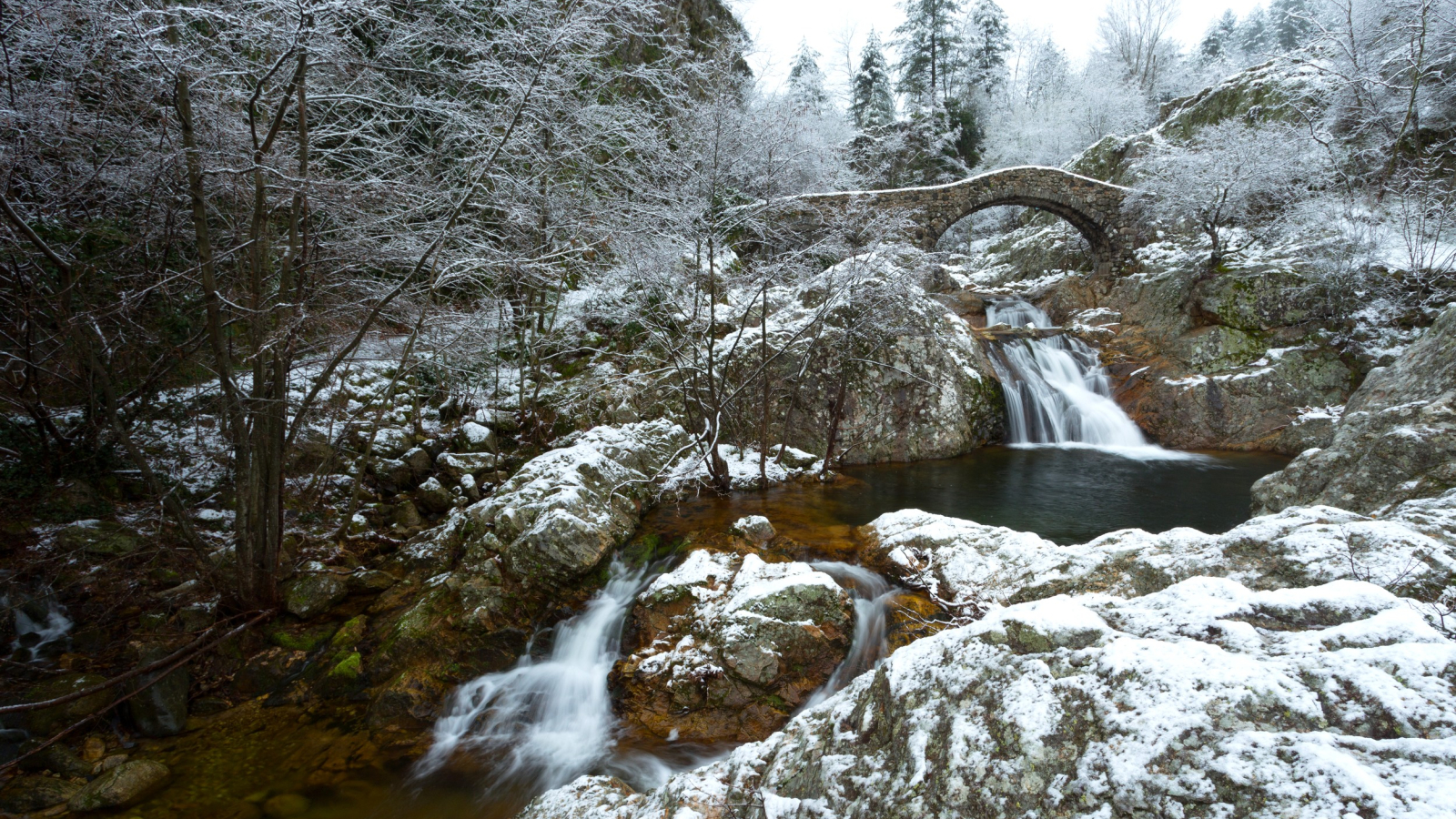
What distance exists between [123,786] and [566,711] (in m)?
2.58

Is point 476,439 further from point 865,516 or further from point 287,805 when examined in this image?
point 865,516

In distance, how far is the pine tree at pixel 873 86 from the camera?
3141 cm

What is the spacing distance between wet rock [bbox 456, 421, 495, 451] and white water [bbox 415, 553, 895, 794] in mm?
3676

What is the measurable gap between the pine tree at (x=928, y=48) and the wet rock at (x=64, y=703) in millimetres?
36296

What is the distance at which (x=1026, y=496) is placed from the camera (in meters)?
8.22

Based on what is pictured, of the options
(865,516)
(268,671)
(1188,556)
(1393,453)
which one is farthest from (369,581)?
(1393,453)

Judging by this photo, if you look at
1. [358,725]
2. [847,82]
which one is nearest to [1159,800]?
[358,725]

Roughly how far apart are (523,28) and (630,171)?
195 cm

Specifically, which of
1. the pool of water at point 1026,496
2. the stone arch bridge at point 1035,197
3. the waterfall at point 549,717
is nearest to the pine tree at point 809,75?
the stone arch bridge at point 1035,197

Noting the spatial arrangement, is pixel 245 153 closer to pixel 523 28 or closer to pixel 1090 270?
pixel 523 28

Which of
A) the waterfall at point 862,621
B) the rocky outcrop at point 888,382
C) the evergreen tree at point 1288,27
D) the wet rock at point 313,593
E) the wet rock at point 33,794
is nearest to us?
the wet rock at point 33,794

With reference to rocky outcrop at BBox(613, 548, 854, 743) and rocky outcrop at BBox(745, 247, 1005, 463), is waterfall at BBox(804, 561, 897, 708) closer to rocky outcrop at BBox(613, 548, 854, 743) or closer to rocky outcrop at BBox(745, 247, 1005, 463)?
rocky outcrop at BBox(613, 548, 854, 743)

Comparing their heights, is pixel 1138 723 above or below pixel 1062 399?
below

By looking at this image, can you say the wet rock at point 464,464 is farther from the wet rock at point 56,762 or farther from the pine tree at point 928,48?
the pine tree at point 928,48
